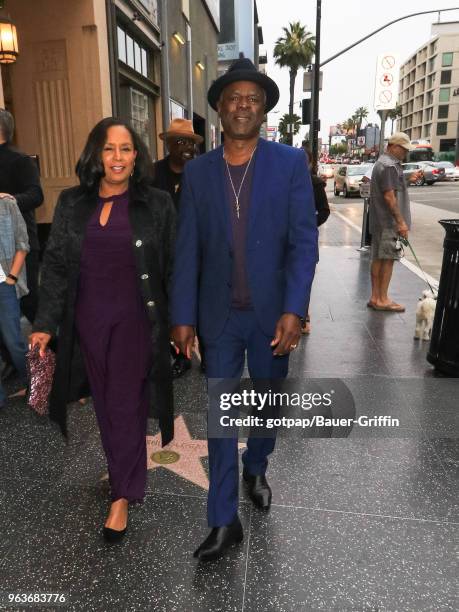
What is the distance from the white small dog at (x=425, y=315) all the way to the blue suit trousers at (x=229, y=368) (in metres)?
3.39

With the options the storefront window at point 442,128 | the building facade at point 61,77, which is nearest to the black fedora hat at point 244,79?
the building facade at point 61,77

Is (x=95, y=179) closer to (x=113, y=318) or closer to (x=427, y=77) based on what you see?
(x=113, y=318)

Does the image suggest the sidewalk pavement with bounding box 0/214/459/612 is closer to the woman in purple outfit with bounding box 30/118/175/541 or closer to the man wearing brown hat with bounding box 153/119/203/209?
the woman in purple outfit with bounding box 30/118/175/541

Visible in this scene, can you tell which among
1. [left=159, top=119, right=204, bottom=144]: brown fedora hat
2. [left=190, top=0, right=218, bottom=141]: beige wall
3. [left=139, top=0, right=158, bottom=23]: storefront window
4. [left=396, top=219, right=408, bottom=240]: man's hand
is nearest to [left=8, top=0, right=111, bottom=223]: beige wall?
[left=139, top=0, right=158, bottom=23]: storefront window

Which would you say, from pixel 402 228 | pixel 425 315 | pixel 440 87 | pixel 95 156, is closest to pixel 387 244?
pixel 402 228

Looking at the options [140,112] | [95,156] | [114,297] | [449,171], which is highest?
[140,112]

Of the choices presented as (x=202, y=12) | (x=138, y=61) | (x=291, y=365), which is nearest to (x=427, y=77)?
(x=202, y=12)

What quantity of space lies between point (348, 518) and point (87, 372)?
1560 millimetres

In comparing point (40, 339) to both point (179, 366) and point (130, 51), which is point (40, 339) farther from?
point (130, 51)

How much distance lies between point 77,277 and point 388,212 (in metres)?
4.85

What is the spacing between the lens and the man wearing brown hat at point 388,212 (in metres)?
6.09

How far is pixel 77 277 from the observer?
96.6 inches

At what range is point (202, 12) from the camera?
66.6 feet

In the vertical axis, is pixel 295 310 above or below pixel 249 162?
below
